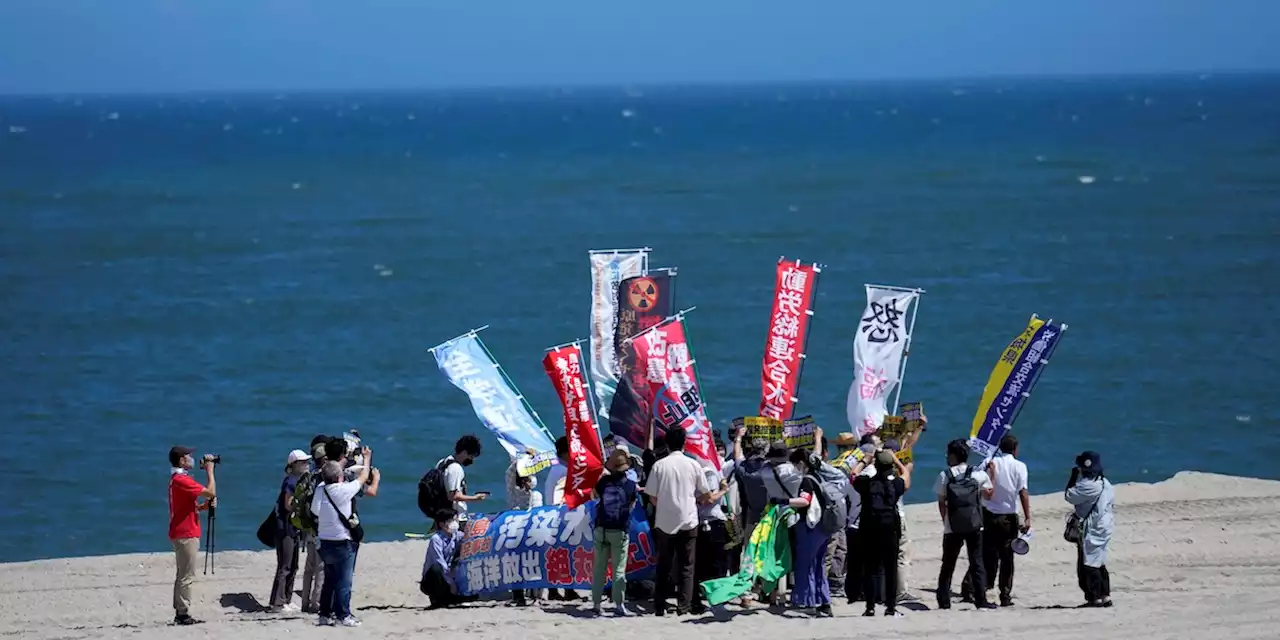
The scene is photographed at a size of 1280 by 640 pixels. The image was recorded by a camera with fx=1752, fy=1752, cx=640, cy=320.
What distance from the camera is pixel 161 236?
55.7 meters

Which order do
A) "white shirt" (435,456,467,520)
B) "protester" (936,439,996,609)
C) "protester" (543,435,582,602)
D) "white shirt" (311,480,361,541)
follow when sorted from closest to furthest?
"white shirt" (311,480,361,541) → "protester" (936,439,996,609) → "white shirt" (435,456,467,520) → "protester" (543,435,582,602)

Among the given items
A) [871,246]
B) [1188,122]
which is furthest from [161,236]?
[1188,122]

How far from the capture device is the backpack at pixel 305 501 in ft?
41.6

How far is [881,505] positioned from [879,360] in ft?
6.68

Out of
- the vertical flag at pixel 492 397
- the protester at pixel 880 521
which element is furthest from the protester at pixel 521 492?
the protester at pixel 880 521

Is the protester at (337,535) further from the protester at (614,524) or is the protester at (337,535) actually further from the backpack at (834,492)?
the backpack at (834,492)

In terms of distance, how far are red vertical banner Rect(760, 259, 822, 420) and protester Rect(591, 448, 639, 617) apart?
2.06 metres

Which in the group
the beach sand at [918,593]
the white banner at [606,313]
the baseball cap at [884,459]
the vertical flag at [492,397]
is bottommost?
the beach sand at [918,593]

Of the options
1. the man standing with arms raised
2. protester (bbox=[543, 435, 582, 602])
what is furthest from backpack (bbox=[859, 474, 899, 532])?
protester (bbox=[543, 435, 582, 602])

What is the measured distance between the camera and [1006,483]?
1298 cm

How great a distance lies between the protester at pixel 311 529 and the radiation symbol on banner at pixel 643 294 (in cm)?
288

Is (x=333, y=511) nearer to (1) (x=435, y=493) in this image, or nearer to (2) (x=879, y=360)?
(1) (x=435, y=493)

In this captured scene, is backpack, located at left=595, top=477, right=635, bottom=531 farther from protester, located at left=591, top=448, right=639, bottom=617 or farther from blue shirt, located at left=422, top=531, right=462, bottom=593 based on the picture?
blue shirt, located at left=422, top=531, right=462, bottom=593

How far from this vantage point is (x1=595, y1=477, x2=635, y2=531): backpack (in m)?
12.6
